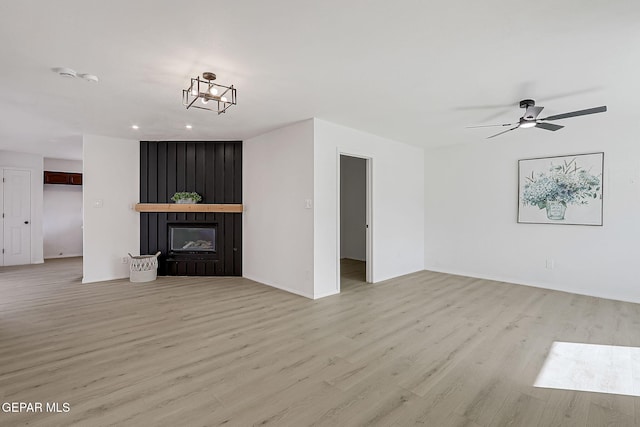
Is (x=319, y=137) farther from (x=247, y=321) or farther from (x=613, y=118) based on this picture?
(x=613, y=118)

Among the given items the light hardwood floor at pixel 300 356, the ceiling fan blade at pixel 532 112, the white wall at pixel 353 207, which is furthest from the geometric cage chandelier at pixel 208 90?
the white wall at pixel 353 207

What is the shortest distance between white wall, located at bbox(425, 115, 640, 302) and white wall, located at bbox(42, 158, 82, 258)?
886cm

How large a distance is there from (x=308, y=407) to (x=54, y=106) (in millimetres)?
4489

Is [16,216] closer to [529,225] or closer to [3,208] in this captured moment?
[3,208]

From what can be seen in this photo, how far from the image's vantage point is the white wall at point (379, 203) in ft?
14.6

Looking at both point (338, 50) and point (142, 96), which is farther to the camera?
point (142, 96)

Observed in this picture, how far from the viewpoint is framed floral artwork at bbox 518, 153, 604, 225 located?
465 centimetres

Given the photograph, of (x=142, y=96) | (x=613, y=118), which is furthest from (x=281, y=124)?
(x=613, y=118)

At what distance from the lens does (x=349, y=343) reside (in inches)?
116

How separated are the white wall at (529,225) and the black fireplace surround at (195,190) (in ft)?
12.8

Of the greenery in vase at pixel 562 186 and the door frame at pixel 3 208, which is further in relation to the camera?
the door frame at pixel 3 208

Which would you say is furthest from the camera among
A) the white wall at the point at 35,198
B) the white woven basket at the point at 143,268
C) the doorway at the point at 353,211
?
the doorway at the point at 353,211

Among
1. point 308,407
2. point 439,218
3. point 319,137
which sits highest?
point 319,137

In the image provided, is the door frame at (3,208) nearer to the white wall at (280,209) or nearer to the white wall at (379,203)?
the white wall at (280,209)
